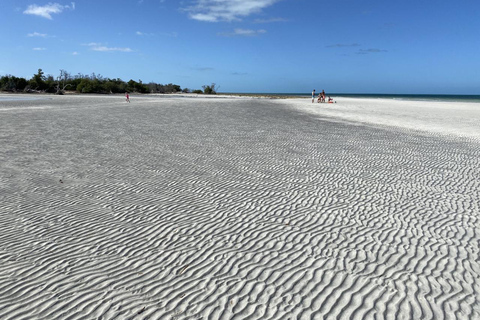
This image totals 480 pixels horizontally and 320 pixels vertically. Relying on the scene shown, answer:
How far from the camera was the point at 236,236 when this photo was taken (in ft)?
19.0

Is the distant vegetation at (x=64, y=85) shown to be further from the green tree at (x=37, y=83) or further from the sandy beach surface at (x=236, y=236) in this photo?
the sandy beach surface at (x=236, y=236)

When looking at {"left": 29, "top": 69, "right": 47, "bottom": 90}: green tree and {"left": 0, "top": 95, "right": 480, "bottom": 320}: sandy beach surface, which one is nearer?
{"left": 0, "top": 95, "right": 480, "bottom": 320}: sandy beach surface

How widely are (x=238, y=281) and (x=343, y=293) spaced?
129 cm

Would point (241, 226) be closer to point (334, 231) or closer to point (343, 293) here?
point (334, 231)

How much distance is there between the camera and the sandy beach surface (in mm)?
4059

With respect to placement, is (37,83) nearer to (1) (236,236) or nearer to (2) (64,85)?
(2) (64,85)

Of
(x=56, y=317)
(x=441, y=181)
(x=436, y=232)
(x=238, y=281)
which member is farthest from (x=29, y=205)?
(x=441, y=181)

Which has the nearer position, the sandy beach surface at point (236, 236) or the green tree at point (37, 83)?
the sandy beach surface at point (236, 236)

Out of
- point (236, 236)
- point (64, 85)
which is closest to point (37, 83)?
point (64, 85)

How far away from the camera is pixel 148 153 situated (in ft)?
39.5

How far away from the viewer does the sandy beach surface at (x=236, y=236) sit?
4059 millimetres

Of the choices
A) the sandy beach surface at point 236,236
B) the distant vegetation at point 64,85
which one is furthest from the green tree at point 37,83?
the sandy beach surface at point 236,236

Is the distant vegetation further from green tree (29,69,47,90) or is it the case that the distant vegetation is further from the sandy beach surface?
the sandy beach surface

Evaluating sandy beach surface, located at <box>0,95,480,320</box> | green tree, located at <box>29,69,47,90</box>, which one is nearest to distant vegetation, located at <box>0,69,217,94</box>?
green tree, located at <box>29,69,47,90</box>
